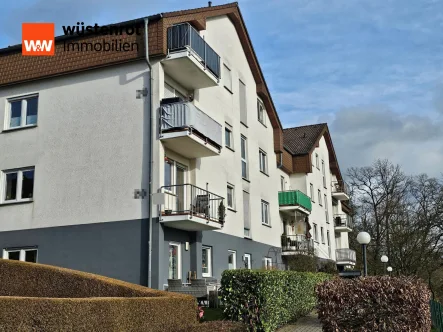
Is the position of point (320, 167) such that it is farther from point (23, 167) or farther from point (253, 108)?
point (23, 167)

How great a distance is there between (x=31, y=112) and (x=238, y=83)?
10219 mm

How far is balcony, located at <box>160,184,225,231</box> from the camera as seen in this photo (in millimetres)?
16469

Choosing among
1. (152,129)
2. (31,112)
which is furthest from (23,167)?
(152,129)

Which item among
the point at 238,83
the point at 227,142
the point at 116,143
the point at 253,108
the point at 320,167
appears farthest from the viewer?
the point at 320,167

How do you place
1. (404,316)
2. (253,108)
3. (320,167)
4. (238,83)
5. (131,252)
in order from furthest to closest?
(320,167)
(253,108)
(238,83)
(131,252)
(404,316)

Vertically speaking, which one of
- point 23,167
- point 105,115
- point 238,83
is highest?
point 238,83

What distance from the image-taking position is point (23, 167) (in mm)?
19156

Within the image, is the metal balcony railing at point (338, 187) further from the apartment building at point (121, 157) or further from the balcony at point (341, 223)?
the apartment building at point (121, 157)

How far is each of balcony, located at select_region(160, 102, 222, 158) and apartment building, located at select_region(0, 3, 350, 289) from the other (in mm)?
38

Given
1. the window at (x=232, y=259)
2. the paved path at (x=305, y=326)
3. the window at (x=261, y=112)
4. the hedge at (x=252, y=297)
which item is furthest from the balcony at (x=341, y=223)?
the hedge at (x=252, y=297)

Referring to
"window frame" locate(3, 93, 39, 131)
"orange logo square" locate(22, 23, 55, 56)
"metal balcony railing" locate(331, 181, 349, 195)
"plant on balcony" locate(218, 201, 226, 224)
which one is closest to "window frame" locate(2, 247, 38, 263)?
"window frame" locate(3, 93, 39, 131)

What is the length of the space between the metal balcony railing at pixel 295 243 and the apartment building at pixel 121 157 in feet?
31.9

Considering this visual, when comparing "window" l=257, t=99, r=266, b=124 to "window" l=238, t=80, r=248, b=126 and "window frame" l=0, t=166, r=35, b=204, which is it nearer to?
"window" l=238, t=80, r=248, b=126

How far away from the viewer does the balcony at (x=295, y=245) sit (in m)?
30.8
